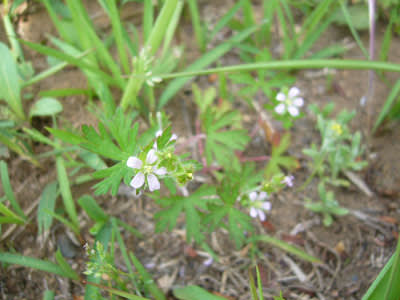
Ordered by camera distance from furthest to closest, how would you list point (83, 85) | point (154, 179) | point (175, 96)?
1. point (175, 96)
2. point (83, 85)
3. point (154, 179)

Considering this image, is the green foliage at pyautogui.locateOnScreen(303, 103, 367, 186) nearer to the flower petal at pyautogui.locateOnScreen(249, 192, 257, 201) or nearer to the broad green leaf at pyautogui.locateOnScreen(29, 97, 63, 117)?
the flower petal at pyautogui.locateOnScreen(249, 192, 257, 201)

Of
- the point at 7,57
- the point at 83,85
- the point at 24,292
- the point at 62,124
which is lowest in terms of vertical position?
the point at 24,292

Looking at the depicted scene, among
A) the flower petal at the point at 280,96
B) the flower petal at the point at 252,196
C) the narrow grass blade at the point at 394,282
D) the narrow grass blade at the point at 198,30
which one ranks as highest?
the narrow grass blade at the point at 198,30

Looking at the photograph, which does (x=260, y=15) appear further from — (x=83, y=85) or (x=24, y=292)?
(x=24, y=292)

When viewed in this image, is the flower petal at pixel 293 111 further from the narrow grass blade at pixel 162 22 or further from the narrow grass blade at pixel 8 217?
the narrow grass blade at pixel 8 217

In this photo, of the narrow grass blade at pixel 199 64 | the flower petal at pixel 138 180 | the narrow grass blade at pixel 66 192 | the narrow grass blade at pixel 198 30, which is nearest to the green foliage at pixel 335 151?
the narrow grass blade at pixel 199 64

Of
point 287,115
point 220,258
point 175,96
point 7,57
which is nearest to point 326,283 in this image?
point 220,258

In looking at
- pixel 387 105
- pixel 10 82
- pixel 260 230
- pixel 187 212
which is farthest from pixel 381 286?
pixel 10 82
